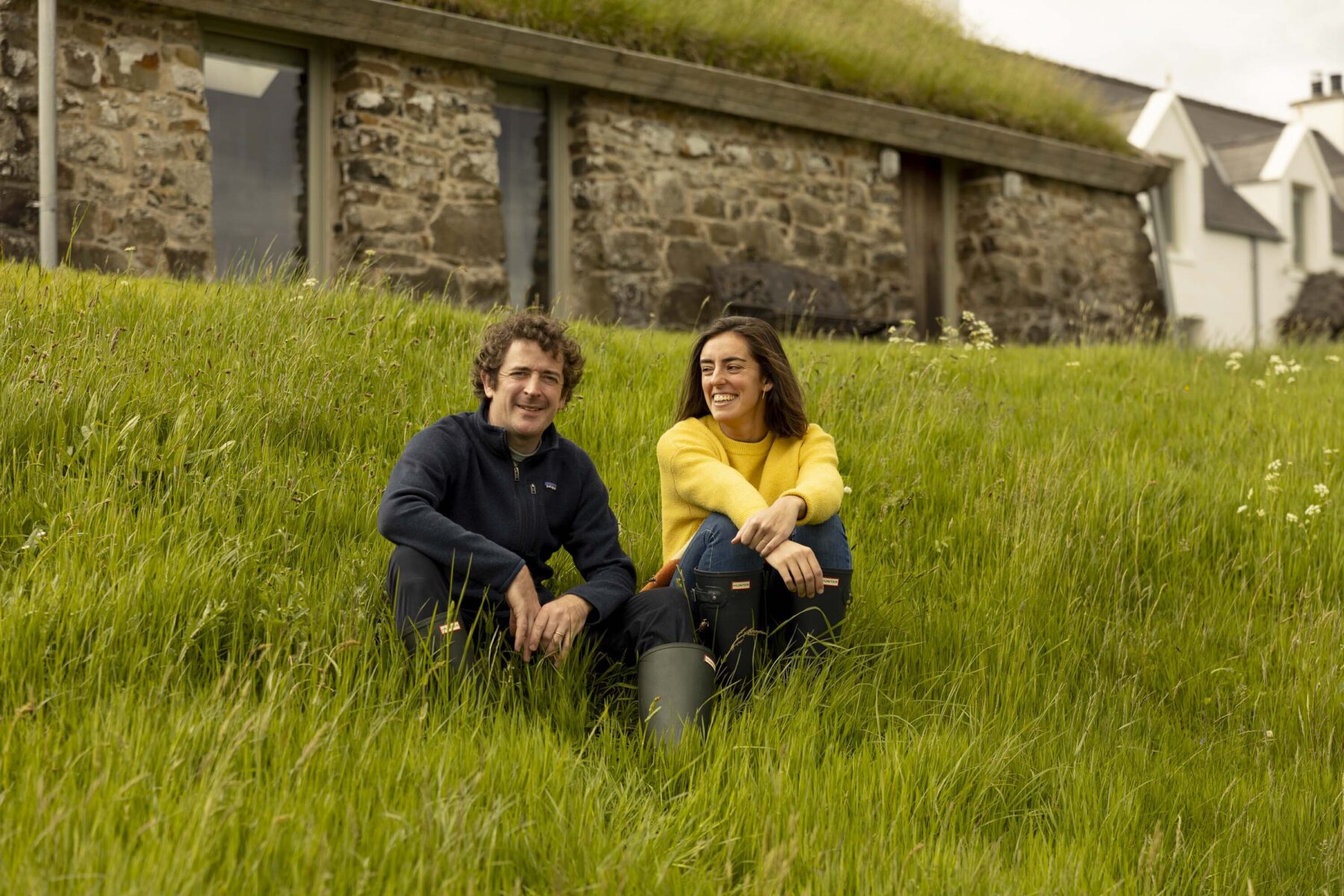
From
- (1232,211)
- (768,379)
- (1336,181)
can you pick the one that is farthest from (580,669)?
(1336,181)

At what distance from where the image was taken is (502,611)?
333 cm

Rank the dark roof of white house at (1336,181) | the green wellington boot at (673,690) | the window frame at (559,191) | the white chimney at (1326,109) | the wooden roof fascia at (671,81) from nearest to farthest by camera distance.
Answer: the green wellington boot at (673,690) < the wooden roof fascia at (671,81) < the window frame at (559,191) < the dark roof of white house at (1336,181) < the white chimney at (1326,109)

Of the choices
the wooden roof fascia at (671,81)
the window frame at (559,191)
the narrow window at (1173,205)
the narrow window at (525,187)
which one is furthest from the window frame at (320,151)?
the narrow window at (1173,205)

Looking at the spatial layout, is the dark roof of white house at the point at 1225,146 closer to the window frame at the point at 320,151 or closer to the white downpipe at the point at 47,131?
the window frame at the point at 320,151

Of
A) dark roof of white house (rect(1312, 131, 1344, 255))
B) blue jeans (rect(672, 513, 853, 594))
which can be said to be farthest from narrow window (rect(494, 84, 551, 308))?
dark roof of white house (rect(1312, 131, 1344, 255))

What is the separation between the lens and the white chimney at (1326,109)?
3194 centimetres

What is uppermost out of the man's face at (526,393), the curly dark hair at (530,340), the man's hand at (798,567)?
the curly dark hair at (530,340)

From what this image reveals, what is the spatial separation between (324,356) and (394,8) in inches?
177

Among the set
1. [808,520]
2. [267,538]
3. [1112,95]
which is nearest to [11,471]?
[267,538]

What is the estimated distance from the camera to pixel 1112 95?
24.1 meters

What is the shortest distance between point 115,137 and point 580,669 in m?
6.05

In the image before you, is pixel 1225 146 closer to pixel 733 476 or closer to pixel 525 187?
pixel 525 187

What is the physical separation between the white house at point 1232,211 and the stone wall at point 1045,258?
717 cm

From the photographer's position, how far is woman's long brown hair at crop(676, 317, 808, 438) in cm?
376
